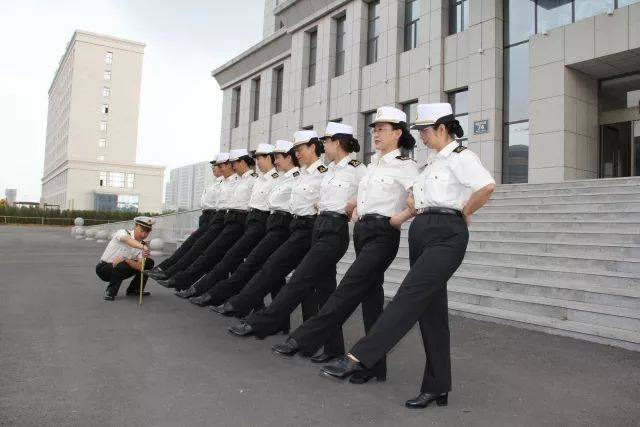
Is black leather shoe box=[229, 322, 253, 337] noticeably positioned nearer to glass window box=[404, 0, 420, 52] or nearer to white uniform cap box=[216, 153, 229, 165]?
white uniform cap box=[216, 153, 229, 165]

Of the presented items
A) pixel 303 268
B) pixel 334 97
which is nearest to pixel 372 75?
pixel 334 97

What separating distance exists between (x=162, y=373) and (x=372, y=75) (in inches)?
702

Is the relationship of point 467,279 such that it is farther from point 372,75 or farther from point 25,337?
point 372,75

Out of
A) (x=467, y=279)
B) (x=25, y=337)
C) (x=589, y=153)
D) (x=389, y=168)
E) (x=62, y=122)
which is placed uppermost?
(x=62, y=122)

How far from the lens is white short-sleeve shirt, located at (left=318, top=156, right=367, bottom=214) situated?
4430mm

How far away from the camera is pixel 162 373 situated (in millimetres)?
3787

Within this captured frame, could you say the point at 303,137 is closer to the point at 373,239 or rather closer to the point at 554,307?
the point at 373,239

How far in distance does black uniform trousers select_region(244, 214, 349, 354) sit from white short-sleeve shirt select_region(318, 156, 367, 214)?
12 cm

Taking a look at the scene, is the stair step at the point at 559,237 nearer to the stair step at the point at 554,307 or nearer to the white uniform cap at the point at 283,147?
the stair step at the point at 554,307

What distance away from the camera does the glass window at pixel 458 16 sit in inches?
669

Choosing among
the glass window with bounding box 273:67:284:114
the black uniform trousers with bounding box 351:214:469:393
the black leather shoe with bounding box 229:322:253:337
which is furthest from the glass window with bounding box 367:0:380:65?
the black uniform trousers with bounding box 351:214:469:393

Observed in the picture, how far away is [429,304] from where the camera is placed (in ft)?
11.0

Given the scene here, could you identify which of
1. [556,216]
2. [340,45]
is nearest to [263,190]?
[556,216]

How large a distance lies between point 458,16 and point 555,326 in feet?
48.3
